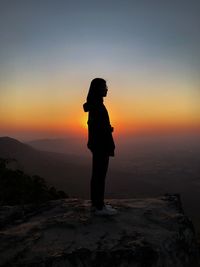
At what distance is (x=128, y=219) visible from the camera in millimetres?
7676

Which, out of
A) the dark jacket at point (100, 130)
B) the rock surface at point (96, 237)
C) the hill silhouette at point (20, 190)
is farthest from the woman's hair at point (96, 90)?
the hill silhouette at point (20, 190)

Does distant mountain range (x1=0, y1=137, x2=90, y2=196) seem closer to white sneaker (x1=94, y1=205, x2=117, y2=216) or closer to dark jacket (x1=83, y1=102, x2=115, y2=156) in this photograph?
white sneaker (x1=94, y1=205, x2=117, y2=216)

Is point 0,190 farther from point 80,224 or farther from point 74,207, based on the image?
→ point 80,224

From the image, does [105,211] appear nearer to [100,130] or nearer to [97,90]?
[100,130]

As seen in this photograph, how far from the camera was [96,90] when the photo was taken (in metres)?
7.85

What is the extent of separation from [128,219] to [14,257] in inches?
106

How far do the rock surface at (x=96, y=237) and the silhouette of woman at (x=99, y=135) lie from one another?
49 centimetres

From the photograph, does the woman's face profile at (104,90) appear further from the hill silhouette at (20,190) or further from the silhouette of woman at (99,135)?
the hill silhouette at (20,190)

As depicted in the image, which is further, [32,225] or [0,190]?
[0,190]

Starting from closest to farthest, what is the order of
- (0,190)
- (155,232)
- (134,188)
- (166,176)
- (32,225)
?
(155,232)
(32,225)
(0,190)
(134,188)
(166,176)

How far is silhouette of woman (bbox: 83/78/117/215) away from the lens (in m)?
7.85

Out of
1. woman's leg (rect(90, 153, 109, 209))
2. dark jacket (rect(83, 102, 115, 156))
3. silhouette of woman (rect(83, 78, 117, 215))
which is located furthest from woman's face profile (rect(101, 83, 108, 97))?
woman's leg (rect(90, 153, 109, 209))

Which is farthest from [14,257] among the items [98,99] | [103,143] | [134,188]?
[134,188]

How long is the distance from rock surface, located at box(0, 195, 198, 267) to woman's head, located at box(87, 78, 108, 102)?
2.70 m
